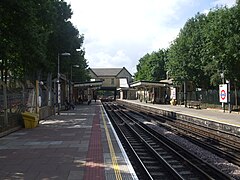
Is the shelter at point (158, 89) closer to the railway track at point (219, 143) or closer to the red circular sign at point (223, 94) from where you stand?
the red circular sign at point (223, 94)

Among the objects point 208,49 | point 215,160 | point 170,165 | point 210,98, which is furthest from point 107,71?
point 170,165

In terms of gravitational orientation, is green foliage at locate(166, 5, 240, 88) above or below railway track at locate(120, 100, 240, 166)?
above

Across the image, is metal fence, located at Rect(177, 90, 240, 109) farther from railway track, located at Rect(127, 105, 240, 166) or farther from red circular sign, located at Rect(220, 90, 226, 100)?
railway track, located at Rect(127, 105, 240, 166)

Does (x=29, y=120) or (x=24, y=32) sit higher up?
(x=24, y=32)

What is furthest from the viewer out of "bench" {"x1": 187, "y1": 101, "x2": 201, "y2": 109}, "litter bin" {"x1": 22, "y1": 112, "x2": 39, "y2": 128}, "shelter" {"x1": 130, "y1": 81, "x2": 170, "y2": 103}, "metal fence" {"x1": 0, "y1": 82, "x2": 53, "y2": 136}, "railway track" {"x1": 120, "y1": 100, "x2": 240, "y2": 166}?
"shelter" {"x1": 130, "y1": 81, "x2": 170, "y2": 103}

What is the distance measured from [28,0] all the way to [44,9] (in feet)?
20.4

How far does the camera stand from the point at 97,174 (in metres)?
8.74

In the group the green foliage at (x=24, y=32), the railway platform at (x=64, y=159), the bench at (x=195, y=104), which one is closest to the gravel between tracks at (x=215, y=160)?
the railway platform at (x=64, y=159)

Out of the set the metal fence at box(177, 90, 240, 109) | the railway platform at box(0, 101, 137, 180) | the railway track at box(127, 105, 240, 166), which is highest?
the metal fence at box(177, 90, 240, 109)

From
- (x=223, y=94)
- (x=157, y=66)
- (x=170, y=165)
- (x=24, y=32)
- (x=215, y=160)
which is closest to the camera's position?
(x=170, y=165)

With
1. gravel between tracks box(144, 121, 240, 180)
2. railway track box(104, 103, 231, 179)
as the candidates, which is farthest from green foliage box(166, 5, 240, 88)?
railway track box(104, 103, 231, 179)

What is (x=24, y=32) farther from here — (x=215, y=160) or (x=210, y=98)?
(x=210, y=98)

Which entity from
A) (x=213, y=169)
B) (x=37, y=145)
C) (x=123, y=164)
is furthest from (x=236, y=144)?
(x=37, y=145)

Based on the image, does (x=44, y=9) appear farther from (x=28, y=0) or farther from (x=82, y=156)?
(x=82, y=156)
